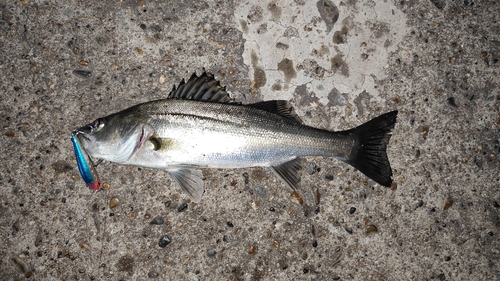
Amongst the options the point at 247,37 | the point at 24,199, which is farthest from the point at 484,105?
the point at 24,199

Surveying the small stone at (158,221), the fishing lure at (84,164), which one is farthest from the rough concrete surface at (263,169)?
the fishing lure at (84,164)

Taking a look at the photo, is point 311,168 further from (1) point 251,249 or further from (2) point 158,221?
(2) point 158,221

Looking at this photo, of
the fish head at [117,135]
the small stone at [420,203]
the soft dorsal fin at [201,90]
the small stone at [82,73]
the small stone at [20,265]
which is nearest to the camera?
the fish head at [117,135]

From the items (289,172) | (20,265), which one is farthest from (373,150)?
(20,265)

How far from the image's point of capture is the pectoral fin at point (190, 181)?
2.73m

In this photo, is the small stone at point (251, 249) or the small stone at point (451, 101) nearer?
the small stone at point (251, 249)

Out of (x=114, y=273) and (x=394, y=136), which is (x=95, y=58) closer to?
(x=114, y=273)

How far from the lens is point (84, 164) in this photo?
2.64 m

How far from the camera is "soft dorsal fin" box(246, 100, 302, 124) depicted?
9.07 feet

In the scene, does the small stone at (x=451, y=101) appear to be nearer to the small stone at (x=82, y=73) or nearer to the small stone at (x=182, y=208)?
the small stone at (x=182, y=208)

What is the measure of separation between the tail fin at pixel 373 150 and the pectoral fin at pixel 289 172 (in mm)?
438

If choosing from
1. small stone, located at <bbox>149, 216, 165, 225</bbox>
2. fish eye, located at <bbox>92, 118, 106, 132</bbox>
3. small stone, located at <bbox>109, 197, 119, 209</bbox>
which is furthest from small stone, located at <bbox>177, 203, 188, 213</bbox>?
fish eye, located at <bbox>92, 118, 106, 132</bbox>

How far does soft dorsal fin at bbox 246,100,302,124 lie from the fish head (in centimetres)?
92

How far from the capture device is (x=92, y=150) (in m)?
2.58
